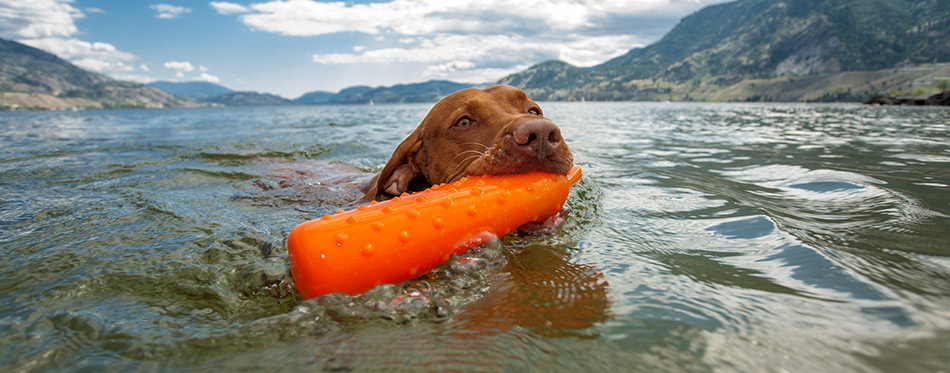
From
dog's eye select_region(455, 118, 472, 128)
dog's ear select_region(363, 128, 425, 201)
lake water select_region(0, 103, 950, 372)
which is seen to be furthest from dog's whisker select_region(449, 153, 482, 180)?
lake water select_region(0, 103, 950, 372)

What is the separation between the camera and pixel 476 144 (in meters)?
3.98

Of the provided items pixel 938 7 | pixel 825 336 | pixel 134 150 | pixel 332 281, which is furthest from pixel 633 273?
pixel 938 7

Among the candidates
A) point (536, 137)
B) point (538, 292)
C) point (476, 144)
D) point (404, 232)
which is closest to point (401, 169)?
point (476, 144)

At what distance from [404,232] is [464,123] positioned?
2126mm

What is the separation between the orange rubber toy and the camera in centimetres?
210

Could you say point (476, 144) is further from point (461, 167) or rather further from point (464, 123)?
point (464, 123)

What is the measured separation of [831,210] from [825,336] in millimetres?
2977

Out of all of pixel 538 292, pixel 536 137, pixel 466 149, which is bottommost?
pixel 538 292

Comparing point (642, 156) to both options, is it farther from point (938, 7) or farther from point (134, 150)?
point (938, 7)

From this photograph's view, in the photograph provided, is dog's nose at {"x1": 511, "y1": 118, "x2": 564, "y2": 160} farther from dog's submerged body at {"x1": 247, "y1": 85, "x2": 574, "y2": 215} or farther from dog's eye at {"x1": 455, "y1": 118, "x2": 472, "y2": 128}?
dog's eye at {"x1": 455, "y1": 118, "x2": 472, "y2": 128}

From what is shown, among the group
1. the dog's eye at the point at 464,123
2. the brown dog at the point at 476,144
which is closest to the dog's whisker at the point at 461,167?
the brown dog at the point at 476,144

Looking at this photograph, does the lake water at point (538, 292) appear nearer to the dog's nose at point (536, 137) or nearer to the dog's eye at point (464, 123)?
the dog's nose at point (536, 137)

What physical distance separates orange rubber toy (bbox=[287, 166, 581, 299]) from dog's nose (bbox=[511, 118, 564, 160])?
191mm

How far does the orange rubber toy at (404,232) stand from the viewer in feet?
6.89
